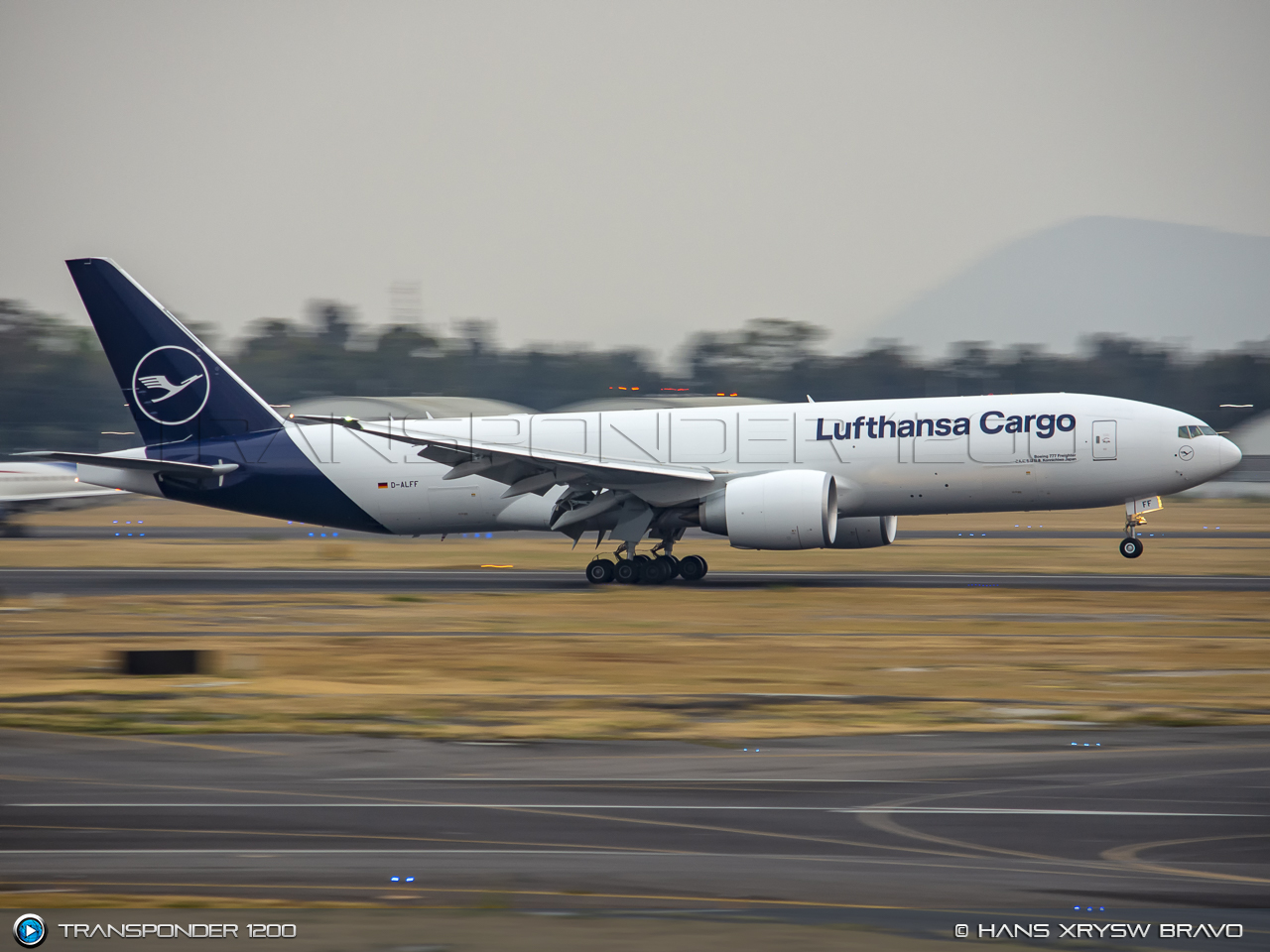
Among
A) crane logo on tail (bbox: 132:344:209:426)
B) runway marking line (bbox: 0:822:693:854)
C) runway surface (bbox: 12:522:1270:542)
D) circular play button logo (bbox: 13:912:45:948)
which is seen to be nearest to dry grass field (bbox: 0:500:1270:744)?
runway marking line (bbox: 0:822:693:854)

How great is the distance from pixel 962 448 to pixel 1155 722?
1470 centimetres

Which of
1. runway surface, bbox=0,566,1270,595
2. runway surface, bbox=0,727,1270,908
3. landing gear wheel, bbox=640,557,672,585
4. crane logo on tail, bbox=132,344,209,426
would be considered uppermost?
crane logo on tail, bbox=132,344,209,426

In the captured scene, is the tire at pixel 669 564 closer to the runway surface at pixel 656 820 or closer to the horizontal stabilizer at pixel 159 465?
the horizontal stabilizer at pixel 159 465

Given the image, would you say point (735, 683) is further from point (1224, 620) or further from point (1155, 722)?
point (1224, 620)

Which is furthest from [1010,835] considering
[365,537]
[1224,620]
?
[365,537]

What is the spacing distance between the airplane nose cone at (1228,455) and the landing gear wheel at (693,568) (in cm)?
1122

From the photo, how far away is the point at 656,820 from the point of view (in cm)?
901

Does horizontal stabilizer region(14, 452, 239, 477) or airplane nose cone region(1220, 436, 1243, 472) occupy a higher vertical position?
airplane nose cone region(1220, 436, 1243, 472)

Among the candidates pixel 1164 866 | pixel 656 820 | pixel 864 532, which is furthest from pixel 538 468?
pixel 1164 866

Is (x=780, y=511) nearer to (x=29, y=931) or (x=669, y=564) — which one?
(x=669, y=564)

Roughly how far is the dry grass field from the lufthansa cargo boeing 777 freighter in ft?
6.25

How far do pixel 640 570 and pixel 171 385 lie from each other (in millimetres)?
11676

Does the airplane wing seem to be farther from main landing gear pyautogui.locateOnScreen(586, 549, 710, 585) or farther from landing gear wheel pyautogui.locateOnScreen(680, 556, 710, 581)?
landing gear wheel pyautogui.locateOnScreen(680, 556, 710, 581)

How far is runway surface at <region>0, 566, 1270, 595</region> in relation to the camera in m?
27.8
